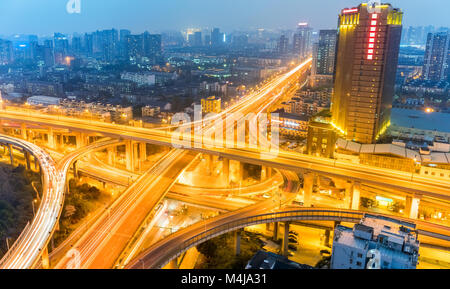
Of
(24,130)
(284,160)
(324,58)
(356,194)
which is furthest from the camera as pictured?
(324,58)

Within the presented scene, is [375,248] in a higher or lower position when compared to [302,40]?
lower

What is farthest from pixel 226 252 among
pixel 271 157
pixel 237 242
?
pixel 271 157

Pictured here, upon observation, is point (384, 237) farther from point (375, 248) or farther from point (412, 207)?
point (412, 207)

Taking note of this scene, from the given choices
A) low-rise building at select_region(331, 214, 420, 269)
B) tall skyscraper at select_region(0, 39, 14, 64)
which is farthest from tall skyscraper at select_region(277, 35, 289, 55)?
low-rise building at select_region(331, 214, 420, 269)

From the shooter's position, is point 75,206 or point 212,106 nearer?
point 75,206

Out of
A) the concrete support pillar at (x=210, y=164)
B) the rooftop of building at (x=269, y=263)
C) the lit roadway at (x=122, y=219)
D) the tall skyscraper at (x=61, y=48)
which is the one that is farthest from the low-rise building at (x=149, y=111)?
the tall skyscraper at (x=61, y=48)
